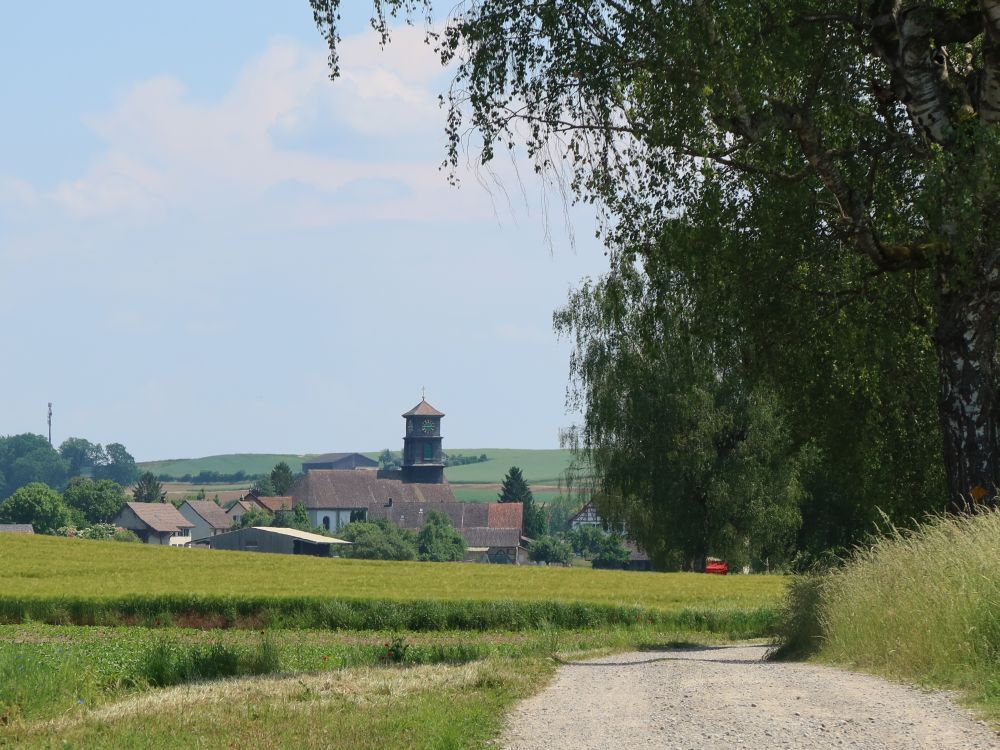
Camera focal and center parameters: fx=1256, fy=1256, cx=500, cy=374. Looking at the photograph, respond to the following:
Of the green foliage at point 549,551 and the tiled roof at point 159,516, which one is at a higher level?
the tiled roof at point 159,516

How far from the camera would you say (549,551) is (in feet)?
546

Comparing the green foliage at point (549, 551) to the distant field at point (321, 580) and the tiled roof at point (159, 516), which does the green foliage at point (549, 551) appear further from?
the distant field at point (321, 580)

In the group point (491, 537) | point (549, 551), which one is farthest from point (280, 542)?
point (491, 537)

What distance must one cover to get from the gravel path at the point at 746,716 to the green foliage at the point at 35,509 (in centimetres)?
14909

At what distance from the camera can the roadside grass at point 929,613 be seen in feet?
37.3

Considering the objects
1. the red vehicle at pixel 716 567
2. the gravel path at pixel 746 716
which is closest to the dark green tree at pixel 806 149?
the gravel path at pixel 746 716

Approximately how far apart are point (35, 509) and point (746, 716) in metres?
153

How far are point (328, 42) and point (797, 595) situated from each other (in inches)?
409

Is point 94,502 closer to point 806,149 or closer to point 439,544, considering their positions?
point 439,544

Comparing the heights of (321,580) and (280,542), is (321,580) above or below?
above

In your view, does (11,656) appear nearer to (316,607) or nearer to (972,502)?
(972,502)

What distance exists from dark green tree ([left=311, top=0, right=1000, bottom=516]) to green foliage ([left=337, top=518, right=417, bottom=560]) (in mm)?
120624

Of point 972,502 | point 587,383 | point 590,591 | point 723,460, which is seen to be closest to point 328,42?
point 972,502

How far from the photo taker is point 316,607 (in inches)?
1323
